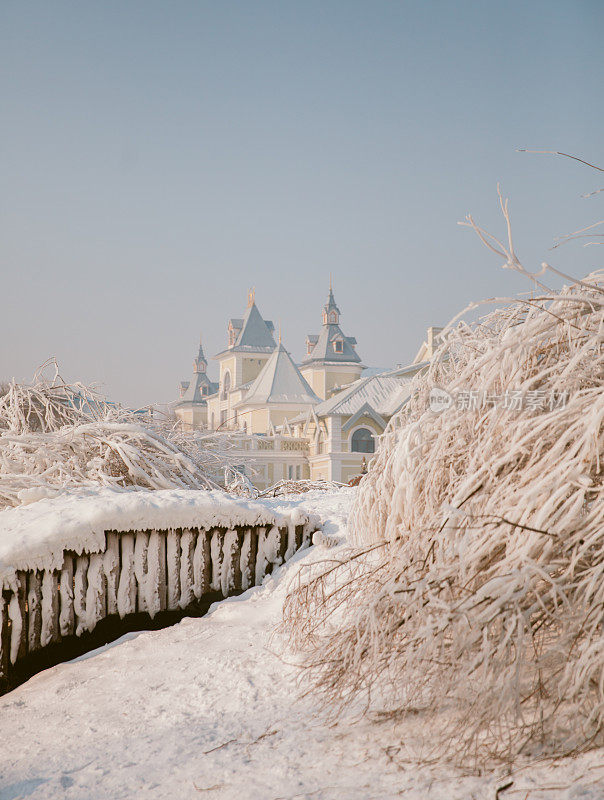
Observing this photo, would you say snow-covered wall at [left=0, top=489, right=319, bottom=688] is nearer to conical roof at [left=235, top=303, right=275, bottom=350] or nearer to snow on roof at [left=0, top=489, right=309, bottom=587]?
A: snow on roof at [left=0, top=489, right=309, bottom=587]

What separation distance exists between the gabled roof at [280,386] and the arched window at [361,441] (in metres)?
12.9

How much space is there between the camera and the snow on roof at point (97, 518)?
4.49 m

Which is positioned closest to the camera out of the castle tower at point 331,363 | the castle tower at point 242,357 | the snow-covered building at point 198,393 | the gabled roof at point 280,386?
the gabled roof at point 280,386

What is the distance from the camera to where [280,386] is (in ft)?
172

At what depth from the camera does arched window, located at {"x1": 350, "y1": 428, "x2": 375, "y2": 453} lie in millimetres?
38531

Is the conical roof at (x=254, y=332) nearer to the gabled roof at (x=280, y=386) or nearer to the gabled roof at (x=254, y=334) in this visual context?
the gabled roof at (x=254, y=334)

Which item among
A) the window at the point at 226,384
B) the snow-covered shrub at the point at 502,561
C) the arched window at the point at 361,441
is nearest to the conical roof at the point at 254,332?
the window at the point at 226,384

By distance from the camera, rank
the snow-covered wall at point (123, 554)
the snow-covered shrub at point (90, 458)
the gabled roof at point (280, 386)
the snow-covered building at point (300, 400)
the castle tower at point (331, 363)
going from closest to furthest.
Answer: the snow-covered wall at point (123, 554) < the snow-covered shrub at point (90, 458) < the snow-covered building at point (300, 400) < the gabled roof at point (280, 386) < the castle tower at point (331, 363)

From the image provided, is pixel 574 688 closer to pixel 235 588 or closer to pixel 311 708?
pixel 311 708

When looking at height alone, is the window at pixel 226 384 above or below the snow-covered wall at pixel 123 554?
above

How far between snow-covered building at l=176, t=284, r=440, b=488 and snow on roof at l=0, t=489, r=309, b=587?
11.8ft

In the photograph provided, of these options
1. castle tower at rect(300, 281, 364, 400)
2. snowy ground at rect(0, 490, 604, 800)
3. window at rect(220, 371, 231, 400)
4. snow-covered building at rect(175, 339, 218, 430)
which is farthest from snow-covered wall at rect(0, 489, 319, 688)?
snow-covered building at rect(175, 339, 218, 430)

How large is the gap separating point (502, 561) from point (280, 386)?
163 feet

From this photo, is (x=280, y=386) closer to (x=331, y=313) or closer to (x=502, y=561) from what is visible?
(x=331, y=313)
